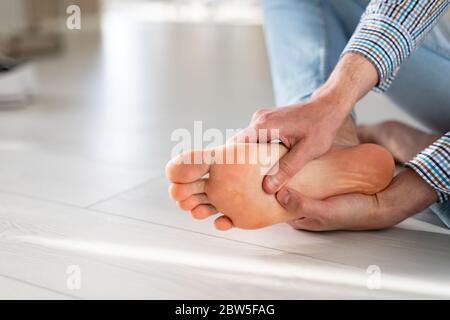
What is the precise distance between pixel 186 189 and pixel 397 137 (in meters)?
0.54

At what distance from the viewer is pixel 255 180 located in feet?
2.63

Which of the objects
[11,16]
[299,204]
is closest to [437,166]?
[299,204]

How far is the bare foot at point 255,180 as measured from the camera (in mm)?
791

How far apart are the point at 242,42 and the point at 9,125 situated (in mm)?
2054

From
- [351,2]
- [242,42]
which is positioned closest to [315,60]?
[351,2]

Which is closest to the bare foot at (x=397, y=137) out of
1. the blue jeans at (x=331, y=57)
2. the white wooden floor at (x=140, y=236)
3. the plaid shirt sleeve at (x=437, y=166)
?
the blue jeans at (x=331, y=57)

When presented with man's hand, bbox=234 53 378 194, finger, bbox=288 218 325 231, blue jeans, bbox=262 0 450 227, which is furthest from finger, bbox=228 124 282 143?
blue jeans, bbox=262 0 450 227

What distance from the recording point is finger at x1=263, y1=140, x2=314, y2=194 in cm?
80


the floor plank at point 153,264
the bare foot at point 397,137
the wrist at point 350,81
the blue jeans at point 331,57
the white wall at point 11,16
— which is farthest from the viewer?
the white wall at point 11,16

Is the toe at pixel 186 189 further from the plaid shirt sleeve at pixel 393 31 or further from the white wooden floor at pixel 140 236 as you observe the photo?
the plaid shirt sleeve at pixel 393 31

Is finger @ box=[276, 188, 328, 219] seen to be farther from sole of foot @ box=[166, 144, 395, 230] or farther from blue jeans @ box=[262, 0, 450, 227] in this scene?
blue jeans @ box=[262, 0, 450, 227]

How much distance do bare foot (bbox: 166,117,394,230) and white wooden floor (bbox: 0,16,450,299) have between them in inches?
2.5

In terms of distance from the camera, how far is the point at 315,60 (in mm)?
1094

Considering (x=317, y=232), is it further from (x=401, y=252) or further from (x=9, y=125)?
(x=9, y=125)
